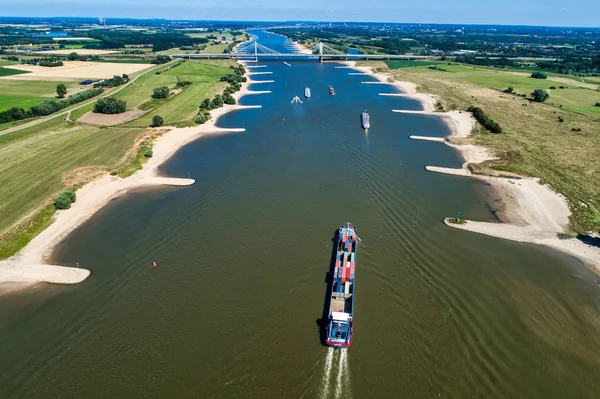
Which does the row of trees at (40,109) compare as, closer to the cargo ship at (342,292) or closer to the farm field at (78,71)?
the farm field at (78,71)

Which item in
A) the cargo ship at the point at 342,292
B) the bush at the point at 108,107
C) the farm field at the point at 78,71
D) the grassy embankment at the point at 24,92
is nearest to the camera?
the cargo ship at the point at 342,292

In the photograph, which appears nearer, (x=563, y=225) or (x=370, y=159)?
(x=563, y=225)

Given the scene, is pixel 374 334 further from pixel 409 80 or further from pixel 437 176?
pixel 409 80

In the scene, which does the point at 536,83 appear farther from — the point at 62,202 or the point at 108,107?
the point at 62,202

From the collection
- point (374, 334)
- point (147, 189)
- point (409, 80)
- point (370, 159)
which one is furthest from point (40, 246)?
point (409, 80)

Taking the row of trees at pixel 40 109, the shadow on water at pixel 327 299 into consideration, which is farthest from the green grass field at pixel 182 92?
the shadow on water at pixel 327 299

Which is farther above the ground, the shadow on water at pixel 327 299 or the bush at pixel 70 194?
the bush at pixel 70 194
